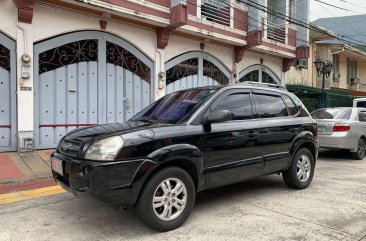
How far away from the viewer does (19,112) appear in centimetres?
834

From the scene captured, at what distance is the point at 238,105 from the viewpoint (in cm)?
514

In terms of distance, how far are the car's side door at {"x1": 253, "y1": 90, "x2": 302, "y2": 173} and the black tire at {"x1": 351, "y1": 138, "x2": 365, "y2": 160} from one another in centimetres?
497

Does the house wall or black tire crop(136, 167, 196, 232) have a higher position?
the house wall

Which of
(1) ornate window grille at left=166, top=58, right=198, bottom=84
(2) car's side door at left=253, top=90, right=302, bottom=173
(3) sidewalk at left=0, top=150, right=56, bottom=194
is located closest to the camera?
(2) car's side door at left=253, top=90, right=302, bottom=173

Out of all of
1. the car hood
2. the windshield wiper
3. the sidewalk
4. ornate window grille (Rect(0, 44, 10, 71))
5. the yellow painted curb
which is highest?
ornate window grille (Rect(0, 44, 10, 71))

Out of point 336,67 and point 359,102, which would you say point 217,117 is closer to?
point 359,102

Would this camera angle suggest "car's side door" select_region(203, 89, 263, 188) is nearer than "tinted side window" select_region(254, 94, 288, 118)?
Yes

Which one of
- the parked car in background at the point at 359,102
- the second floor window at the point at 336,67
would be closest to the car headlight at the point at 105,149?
the parked car in background at the point at 359,102

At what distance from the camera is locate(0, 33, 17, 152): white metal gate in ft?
27.2

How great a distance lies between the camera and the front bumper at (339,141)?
952 centimetres

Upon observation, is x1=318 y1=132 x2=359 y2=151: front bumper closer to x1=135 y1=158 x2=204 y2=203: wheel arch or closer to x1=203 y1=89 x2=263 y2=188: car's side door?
x1=203 y1=89 x2=263 y2=188: car's side door

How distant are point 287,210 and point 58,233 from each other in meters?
3.03

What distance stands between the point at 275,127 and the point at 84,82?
603cm

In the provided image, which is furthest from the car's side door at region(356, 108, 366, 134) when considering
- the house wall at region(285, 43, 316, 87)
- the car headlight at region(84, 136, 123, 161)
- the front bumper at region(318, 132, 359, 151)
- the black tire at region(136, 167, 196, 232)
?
the house wall at region(285, 43, 316, 87)
